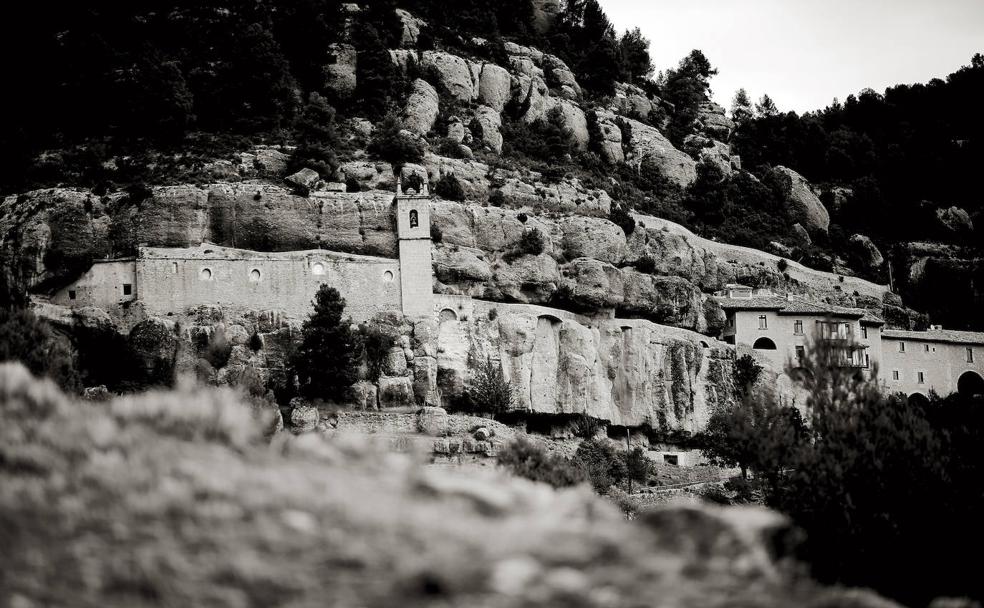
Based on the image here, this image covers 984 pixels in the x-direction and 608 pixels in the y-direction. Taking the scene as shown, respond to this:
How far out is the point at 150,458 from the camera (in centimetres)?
1952

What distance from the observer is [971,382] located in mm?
81125

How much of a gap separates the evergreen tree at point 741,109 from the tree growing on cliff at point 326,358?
244 ft

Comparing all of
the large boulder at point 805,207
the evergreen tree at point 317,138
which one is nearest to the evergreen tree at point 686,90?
the large boulder at point 805,207

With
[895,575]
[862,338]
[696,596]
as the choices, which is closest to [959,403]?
[862,338]

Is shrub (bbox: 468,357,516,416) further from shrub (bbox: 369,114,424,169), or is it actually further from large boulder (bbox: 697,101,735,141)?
large boulder (bbox: 697,101,735,141)

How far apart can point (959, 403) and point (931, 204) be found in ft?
169

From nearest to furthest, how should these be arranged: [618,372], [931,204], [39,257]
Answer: [39,257], [618,372], [931,204]

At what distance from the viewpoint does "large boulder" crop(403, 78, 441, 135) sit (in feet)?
269

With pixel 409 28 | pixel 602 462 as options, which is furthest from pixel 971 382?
pixel 409 28

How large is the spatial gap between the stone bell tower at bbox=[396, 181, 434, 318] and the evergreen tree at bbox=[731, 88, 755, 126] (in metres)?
65.2

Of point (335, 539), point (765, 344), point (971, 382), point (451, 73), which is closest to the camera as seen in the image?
point (335, 539)

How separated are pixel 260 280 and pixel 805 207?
61.0 m

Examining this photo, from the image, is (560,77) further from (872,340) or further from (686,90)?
(872,340)

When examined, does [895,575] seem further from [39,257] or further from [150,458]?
[39,257]
